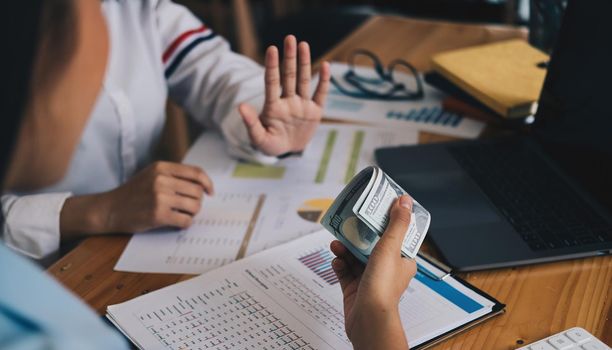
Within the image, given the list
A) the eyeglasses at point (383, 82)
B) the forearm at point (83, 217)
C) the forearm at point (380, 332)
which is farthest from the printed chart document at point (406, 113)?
the forearm at point (380, 332)

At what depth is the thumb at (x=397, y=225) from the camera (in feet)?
2.39

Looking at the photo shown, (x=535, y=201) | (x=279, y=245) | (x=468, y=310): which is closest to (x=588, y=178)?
(x=535, y=201)

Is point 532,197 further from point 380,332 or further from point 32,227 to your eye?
point 32,227

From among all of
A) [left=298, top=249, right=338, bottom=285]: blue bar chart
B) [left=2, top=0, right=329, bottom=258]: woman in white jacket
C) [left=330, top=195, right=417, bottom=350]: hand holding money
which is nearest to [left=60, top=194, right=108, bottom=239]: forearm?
[left=2, top=0, right=329, bottom=258]: woman in white jacket

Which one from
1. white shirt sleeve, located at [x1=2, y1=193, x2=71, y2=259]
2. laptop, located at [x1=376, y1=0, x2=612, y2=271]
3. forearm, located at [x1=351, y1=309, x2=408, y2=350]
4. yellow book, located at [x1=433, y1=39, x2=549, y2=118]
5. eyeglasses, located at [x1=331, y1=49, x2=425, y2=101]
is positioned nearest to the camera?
forearm, located at [x1=351, y1=309, x2=408, y2=350]

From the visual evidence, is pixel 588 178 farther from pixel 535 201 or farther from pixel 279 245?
pixel 279 245

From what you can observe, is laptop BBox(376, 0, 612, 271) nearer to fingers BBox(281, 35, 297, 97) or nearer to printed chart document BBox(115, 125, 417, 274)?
printed chart document BBox(115, 125, 417, 274)

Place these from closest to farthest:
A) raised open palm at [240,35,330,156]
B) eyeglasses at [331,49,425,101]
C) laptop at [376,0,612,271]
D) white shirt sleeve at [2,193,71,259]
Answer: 1. laptop at [376,0,612,271]
2. white shirt sleeve at [2,193,71,259]
3. raised open palm at [240,35,330,156]
4. eyeglasses at [331,49,425,101]

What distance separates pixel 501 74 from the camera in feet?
4.41

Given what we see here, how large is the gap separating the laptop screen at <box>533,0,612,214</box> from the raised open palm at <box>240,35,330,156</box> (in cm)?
36

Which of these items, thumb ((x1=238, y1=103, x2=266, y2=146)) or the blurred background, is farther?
the blurred background

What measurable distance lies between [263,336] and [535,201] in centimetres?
45

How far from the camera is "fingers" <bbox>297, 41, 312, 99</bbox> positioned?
3.66ft

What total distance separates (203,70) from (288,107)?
0.27 metres
